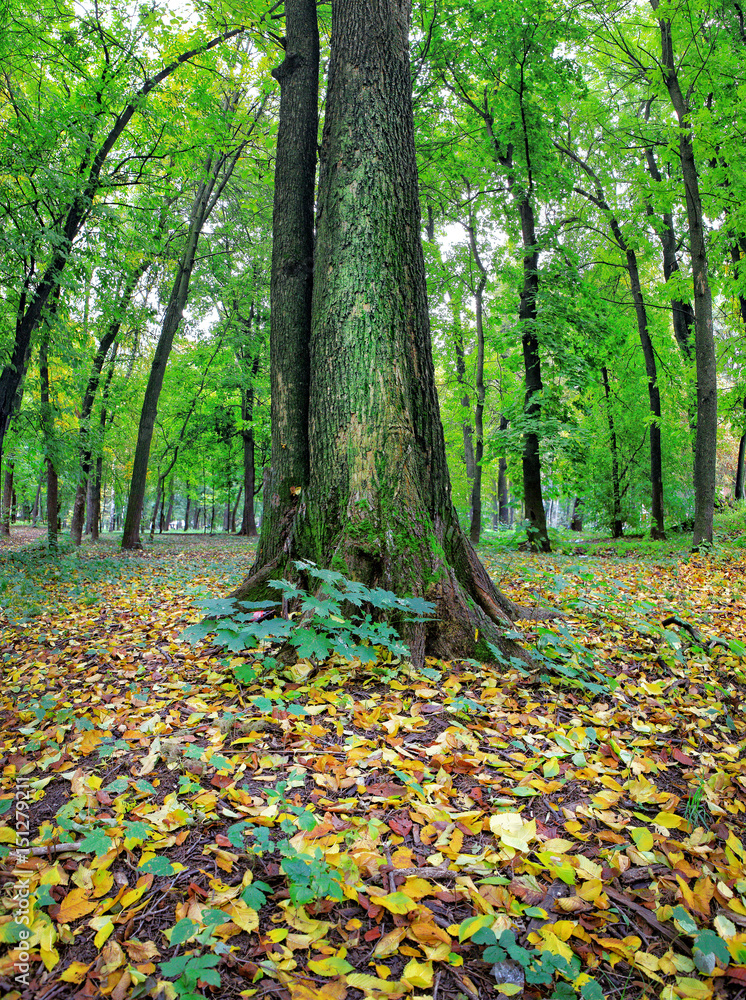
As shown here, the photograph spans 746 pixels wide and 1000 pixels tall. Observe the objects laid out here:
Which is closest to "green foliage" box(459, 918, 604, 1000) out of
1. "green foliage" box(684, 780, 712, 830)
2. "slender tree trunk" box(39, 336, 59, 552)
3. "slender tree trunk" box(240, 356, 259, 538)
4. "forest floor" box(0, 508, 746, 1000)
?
"forest floor" box(0, 508, 746, 1000)

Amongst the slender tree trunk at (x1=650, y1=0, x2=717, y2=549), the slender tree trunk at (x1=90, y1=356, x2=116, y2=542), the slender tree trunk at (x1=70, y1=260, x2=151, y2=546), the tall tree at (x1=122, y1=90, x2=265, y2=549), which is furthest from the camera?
the slender tree trunk at (x1=90, y1=356, x2=116, y2=542)

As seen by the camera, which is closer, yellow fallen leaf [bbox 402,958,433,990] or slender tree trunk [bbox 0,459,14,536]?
yellow fallen leaf [bbox 402,958,433,990]

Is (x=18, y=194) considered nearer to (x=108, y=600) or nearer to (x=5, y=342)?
(x=5, y=342)

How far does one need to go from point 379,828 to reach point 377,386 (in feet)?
8.54

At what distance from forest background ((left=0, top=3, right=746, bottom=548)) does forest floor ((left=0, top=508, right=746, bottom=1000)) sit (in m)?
6.36

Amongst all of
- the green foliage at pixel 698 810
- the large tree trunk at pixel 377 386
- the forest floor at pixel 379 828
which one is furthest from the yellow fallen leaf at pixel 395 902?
the large tree trunk at pixel 377 386

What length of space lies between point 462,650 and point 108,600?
194 inches

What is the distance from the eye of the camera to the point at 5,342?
7.61 metres

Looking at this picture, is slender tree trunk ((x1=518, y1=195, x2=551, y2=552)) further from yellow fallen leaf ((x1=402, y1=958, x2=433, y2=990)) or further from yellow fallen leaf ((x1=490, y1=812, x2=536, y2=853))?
yellow fallen leaf ((x1=402, y1=958, x2=433, y2=990))

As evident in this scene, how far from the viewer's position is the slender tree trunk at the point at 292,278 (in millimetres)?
4098

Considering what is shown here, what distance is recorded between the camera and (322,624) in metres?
2.79

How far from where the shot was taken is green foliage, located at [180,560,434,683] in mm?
2467

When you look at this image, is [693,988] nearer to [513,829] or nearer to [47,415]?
[513,829]

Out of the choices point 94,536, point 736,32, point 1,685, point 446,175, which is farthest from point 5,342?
point 736,32
